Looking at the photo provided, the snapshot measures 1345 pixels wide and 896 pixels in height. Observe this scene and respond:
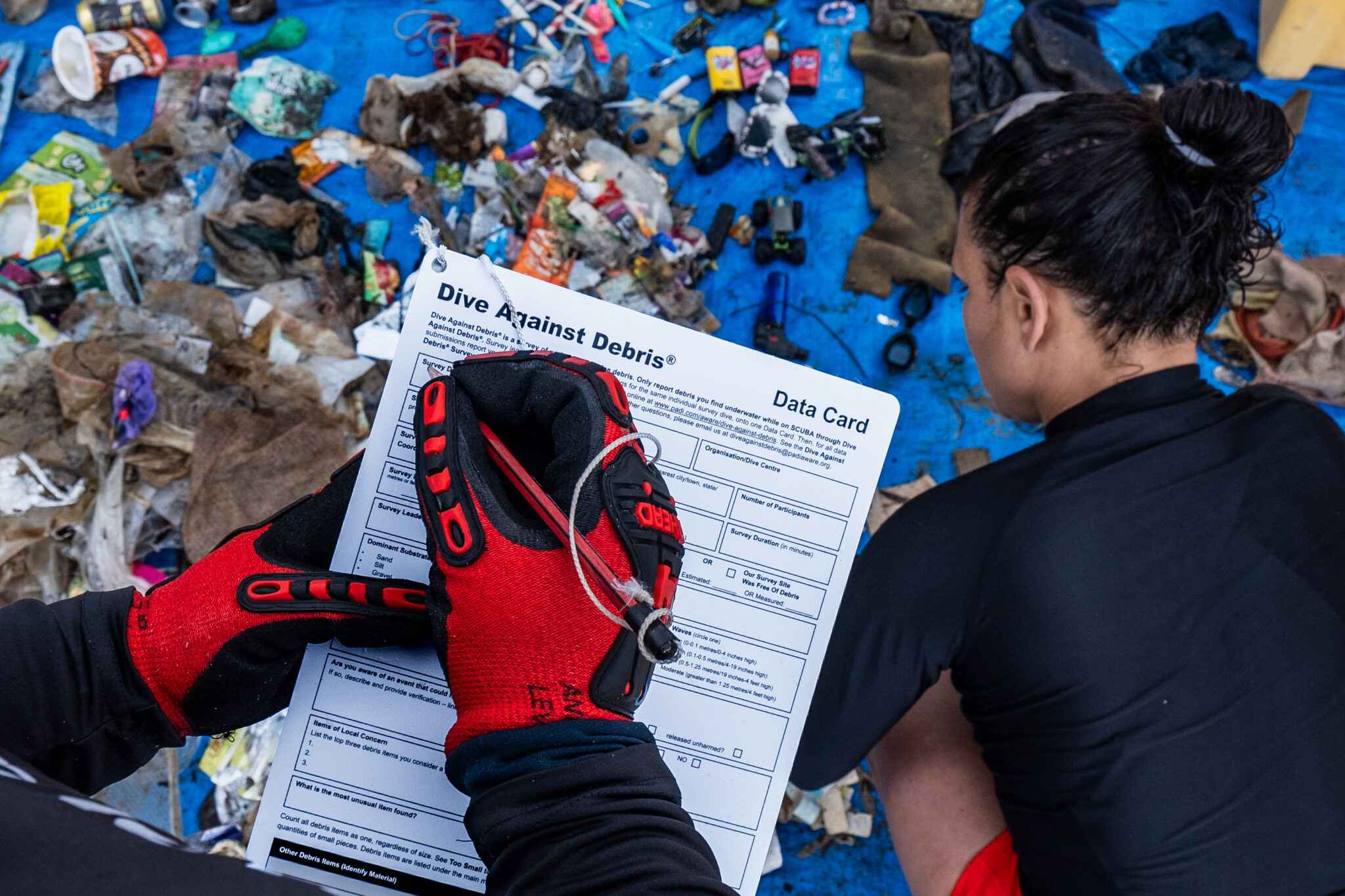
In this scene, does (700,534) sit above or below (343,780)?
above

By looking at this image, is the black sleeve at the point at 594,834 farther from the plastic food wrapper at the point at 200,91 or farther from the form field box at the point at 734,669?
the plastic food wrapper at the point at 200,91

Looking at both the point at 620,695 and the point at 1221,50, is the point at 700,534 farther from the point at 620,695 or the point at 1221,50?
the point at 1221,50

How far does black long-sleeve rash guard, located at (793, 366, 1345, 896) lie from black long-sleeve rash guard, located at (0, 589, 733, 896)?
1.22ft

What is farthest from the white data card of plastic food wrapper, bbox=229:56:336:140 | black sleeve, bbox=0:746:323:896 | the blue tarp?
plastic food wrapper, bbox=229:56:336:140

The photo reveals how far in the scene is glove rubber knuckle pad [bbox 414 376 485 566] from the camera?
2.77 feet

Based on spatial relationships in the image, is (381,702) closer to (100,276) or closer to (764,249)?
(764,249)

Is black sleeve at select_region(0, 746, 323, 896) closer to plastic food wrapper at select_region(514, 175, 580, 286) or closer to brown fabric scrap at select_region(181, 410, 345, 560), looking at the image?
brown fabric scrap at select_region(181, 410, 345, 560)

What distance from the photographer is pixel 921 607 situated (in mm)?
958

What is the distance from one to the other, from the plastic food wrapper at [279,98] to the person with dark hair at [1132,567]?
1.46 meters

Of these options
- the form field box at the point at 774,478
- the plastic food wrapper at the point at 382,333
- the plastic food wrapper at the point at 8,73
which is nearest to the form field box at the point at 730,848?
the form field box at the point at 774,478

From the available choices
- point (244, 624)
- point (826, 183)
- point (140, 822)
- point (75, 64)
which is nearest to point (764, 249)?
point (826, 183)

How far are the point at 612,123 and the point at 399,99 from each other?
1.54 feet

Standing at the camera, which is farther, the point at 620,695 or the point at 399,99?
the point at 399,99

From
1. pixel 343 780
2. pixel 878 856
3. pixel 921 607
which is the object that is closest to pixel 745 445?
pixel 921 607
